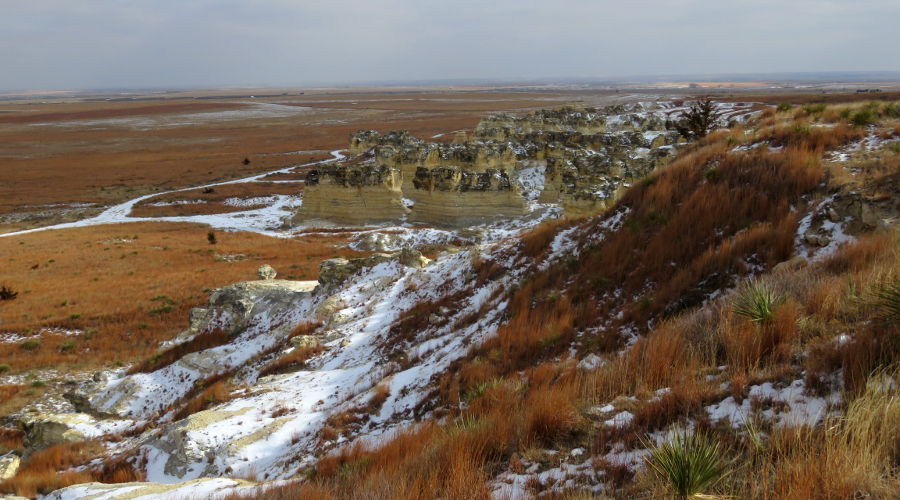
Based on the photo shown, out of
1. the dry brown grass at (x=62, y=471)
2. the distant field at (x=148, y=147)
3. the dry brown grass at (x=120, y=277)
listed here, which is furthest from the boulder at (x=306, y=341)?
the distant field at (x=148, y=147)

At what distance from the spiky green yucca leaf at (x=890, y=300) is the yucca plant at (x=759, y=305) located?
2.26 ft

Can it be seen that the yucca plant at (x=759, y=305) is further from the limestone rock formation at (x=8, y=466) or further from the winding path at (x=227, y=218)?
the winding path at (x=227, y=218)

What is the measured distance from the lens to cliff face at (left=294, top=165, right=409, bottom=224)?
1308 inches

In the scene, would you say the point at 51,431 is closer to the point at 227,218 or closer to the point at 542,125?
the point at 227,218

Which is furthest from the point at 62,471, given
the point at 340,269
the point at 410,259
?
the point at 410,259

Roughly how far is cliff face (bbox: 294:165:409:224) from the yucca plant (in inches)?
1179

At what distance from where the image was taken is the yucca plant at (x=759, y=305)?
13.1 ft

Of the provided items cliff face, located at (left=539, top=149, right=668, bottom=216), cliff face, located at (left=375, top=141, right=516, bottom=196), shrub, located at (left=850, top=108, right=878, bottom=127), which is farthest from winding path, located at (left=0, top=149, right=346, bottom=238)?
shrub, located at (left=850, top=108, right=878, bottom=127)

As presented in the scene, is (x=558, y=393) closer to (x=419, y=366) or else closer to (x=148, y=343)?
(x=419, y=366)

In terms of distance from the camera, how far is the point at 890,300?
332cm

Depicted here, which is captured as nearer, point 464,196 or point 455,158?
point 464,196

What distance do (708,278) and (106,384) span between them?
15396mm

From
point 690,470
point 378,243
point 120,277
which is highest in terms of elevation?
point 690,470

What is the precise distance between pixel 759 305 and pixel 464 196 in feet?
91.8
